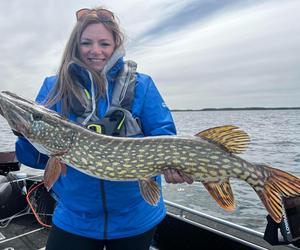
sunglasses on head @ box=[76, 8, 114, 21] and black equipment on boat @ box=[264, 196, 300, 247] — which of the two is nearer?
black equipment on boat @ box=[264, 196, 300, 247]

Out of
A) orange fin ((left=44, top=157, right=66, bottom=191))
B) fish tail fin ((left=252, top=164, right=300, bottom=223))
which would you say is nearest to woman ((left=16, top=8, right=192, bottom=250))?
orange fin ((left=44, top=157, right=66, bottom=191))

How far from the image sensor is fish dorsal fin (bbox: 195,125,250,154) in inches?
93.4

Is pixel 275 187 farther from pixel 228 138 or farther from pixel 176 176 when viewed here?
pixel 176 176

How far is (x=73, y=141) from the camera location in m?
2.51

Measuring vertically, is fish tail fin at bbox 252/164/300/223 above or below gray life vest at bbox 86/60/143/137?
below

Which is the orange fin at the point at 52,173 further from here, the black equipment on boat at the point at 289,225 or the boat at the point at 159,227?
the boat at the point at 159,227

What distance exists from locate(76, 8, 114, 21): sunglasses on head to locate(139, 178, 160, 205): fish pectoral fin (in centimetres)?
125

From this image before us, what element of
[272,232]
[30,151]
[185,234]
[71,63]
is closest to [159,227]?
[185,234]

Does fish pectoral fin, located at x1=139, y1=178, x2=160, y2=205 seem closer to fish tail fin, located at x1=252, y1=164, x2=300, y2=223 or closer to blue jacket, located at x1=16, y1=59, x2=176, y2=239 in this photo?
blue jacket, located at x1=16, y1=59, x2=176, y2=239

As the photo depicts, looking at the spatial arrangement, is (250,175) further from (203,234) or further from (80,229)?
(203,234)

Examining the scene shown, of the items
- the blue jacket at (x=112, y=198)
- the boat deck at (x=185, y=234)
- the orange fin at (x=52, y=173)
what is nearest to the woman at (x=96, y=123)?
the blue jacket at (x=112, y=198)

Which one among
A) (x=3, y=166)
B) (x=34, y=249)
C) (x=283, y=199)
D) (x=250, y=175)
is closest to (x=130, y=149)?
(x=250, y=175)

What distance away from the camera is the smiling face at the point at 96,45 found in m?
2.58

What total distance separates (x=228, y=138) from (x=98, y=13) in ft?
4.41
